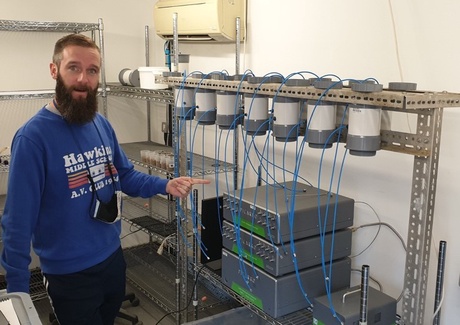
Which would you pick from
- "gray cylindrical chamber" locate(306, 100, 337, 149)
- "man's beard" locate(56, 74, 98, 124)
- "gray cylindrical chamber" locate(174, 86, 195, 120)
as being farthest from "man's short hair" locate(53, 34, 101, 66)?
"gray cylindrical chamber" locate(306, 100, 337, 149)

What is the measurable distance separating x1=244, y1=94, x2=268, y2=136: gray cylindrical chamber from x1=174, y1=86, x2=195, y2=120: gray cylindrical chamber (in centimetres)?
40

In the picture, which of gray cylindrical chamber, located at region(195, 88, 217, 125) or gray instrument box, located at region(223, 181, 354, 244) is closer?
gray instrument box, located at region(223, 181, 354, 244)

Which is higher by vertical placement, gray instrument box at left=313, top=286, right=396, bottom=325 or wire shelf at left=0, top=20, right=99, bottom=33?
wire shelf at left=0, top=20, right=99, bottom=33

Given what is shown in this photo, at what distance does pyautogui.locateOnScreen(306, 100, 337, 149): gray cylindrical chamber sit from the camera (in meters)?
1.50

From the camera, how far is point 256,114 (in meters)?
1.80

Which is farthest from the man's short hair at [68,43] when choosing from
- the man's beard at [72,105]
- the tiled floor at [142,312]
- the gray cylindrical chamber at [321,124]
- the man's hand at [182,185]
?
the tiled floor at [142,312]

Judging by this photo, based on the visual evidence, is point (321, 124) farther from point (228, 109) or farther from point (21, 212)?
point (21, 212)

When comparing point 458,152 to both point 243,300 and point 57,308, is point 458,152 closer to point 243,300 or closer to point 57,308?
point 243,300

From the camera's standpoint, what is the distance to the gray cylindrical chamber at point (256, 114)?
5.84 feet

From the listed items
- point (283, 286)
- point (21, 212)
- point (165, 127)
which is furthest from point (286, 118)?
point (165, 127)

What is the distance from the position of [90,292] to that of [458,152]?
1.45 m

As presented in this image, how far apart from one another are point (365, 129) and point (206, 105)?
85cm

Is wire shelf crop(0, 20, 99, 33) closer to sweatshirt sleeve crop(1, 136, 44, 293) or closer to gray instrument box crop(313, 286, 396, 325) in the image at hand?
sweatshirt sleeve crop(1, 136, 44, 293)

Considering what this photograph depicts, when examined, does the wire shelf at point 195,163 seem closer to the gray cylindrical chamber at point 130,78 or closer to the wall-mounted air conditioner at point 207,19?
the gray cylindrical chamber at point 130,78
